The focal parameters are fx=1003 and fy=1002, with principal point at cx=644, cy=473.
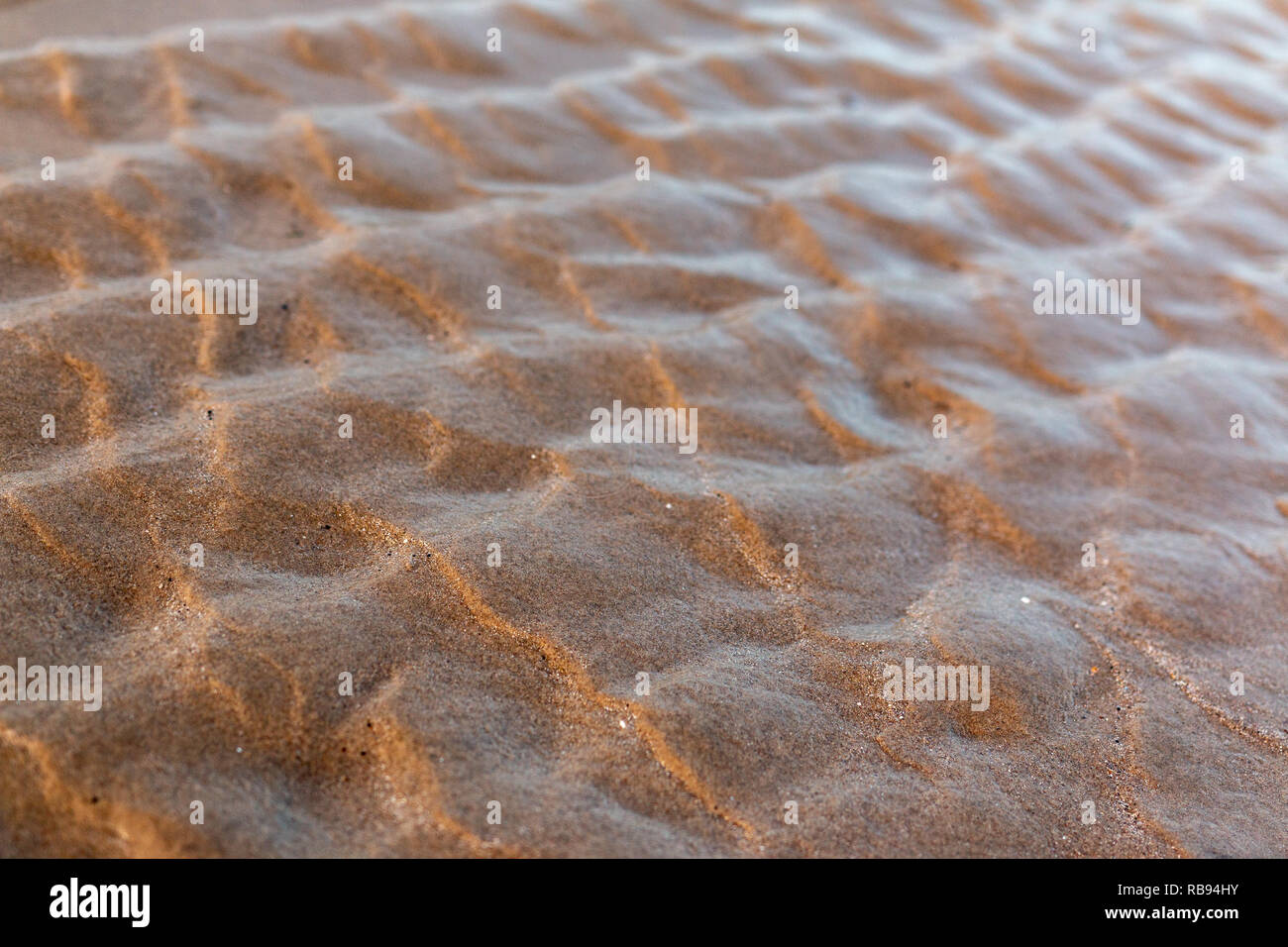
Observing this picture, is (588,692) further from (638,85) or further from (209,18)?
(209,18)

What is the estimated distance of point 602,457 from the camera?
2258mm

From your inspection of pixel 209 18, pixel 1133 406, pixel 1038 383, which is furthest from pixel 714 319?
pixel 209 18

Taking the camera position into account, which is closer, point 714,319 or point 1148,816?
point 1148,816

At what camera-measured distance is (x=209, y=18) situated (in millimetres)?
3451

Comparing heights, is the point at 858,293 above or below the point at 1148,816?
above

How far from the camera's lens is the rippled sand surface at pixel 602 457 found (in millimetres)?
1642

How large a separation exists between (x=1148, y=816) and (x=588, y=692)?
1.02m

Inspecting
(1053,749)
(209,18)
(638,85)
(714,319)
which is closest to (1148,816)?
(1053,749)

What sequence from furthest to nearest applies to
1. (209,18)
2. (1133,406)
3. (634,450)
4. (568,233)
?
1. (209,18)
2. (568,233)
3. (1133,406)
4. (634,450)

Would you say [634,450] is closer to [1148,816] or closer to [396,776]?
[396,776]

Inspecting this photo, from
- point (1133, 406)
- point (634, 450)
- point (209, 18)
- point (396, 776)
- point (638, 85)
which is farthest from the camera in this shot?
point (638, 85)

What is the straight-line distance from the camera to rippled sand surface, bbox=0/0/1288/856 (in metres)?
1.64
